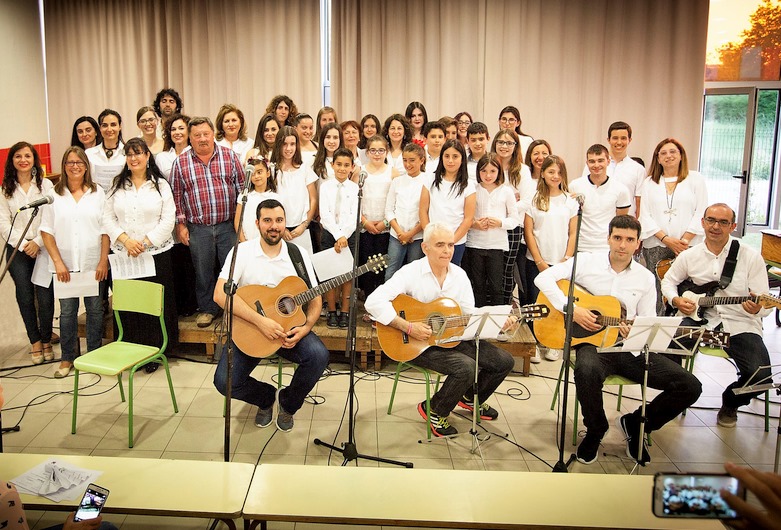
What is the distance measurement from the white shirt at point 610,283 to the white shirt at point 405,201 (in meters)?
1.41

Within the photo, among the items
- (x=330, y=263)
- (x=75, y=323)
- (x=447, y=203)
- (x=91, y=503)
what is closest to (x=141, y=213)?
(x=75, y=323)

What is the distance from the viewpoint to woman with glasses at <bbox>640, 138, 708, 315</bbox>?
5605mm

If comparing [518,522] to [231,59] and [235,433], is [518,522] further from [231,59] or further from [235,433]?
[231,59]

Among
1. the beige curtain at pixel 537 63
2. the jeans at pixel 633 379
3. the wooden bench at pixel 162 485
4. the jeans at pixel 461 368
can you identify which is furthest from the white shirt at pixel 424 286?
the beige curtain at pixel 537 63

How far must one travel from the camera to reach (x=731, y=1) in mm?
9133

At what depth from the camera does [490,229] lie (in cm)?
545

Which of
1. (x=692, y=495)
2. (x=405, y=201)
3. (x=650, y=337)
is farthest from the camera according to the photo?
(x=405, y=201)

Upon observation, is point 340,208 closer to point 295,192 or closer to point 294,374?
point 295,192

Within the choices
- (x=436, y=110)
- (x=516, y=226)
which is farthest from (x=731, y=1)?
(x=516, y=226)

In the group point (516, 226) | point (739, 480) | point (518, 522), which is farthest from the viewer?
point (516, 226)

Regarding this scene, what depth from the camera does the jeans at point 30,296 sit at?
17.8 ft

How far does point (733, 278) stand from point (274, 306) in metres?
2.97

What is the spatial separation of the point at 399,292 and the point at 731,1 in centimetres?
751

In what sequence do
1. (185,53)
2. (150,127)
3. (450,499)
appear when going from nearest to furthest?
(450,499) → (150,127) → (185,53)
